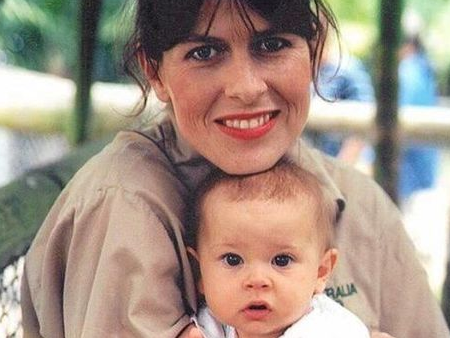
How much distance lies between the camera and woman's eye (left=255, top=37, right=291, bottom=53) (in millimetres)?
1386

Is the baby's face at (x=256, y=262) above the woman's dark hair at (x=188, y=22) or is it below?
below

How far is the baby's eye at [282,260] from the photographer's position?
1383 mm

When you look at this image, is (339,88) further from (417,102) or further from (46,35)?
(417,102)

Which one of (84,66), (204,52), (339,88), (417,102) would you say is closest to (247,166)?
(204,52)

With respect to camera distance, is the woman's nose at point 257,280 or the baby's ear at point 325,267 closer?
the woman's nose at point 257,280

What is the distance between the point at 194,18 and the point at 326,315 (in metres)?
0.40

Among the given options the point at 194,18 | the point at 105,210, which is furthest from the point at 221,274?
the point at 194,18

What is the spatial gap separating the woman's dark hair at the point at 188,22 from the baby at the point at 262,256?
172mm

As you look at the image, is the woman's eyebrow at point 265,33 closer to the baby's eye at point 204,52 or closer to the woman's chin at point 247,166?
the baby's eye at point 204,52

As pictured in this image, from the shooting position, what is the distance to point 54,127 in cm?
235

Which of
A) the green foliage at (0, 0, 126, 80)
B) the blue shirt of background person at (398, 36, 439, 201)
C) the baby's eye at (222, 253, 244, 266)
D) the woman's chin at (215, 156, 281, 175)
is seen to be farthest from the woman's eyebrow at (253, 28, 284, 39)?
the blue shirt of background person at (398, 36, 439, 201)

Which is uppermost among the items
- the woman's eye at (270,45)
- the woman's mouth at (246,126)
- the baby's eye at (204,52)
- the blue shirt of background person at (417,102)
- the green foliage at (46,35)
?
the woman's eye at (270,45)

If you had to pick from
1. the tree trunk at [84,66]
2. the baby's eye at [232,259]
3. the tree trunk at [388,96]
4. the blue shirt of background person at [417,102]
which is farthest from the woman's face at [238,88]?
the blue shirt of background person at [417,102]

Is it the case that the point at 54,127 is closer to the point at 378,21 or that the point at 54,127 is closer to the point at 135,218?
the point at 378,21
